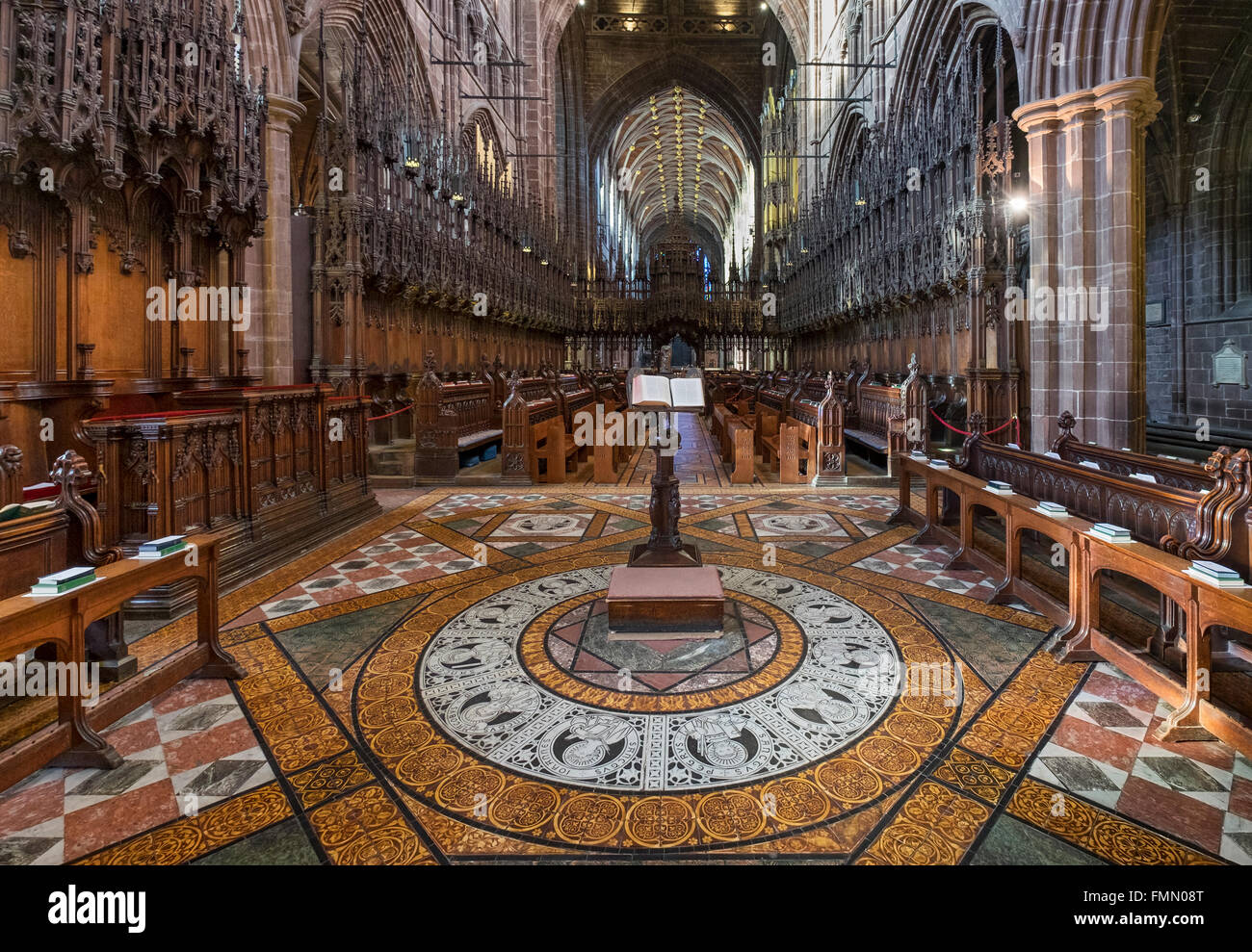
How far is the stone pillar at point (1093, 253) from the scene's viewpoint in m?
7.52

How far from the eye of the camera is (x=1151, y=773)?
99.2 inches

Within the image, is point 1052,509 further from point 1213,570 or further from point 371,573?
point 371,573

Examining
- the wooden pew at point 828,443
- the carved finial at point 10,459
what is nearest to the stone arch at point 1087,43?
the wooden pew at point 828,443

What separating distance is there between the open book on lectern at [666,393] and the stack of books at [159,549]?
2760 mm

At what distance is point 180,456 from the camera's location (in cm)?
477

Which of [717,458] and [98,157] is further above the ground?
[98,157]

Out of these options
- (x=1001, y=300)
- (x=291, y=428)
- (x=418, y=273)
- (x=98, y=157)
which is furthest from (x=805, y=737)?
(x=418, y=273)

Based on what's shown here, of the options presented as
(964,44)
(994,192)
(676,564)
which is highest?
(964,44)

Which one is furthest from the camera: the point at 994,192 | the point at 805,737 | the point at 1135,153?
the point at 994,192

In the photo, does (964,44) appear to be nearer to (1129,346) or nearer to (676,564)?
(1129,346)

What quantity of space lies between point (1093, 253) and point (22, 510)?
9892 millimetres

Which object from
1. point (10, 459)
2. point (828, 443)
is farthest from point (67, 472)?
point (828, 443)

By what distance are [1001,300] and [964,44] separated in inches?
233

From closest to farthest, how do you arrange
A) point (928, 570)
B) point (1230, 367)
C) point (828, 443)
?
1. point (928, 570)
2. point (828, 443)
3. point (1230, 367)
